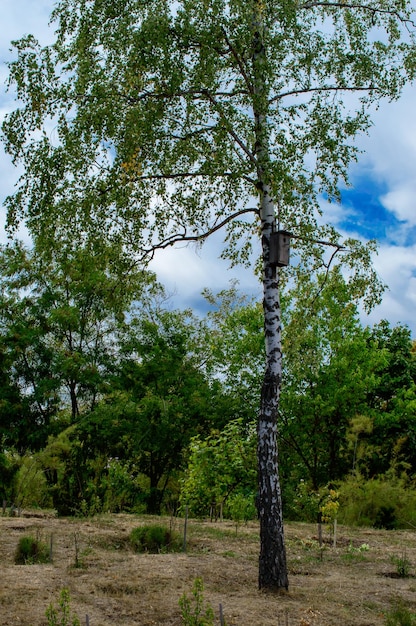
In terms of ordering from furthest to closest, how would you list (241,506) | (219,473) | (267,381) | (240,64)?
(219,473), (241,506), (240,64), (267,381)

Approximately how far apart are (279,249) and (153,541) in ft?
15.7

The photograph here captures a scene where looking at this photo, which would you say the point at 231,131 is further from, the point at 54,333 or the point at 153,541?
the point at 54,333

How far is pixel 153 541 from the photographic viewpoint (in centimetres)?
994

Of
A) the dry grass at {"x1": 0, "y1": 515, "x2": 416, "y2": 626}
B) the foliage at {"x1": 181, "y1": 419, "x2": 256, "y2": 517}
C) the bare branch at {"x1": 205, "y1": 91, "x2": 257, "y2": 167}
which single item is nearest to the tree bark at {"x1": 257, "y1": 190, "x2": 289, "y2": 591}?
the dry grass at {"x1": 0, "y1": 515, "x2": 416, "y2": 626}

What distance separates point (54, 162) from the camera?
28.7 ft

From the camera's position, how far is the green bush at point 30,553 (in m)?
8.80

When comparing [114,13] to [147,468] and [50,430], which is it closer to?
[50,430]

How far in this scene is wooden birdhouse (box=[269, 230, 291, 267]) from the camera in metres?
7.90

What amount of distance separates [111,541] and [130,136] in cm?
589

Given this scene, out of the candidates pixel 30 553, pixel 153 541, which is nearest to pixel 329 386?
pixel 153 541

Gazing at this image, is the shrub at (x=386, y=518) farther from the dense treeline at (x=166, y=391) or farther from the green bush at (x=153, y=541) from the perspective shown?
the green bush at (x=153, y=541)

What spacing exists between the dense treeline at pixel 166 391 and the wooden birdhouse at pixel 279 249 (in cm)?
1016

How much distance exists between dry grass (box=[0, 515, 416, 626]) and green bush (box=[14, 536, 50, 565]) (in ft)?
0.50

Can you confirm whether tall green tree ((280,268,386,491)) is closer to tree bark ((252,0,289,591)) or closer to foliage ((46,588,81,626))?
tree bark ((252,0,289,591))
